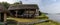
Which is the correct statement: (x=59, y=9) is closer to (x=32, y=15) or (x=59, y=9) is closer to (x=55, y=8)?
(x=55, y=8)

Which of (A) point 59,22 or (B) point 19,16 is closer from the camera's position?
(A) point 59,22

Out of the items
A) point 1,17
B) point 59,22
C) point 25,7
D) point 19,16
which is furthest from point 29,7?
point 59,22

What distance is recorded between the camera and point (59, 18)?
338cm

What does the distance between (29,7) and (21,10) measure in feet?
1.56

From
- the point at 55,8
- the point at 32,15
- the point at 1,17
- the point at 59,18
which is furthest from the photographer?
the point at 32,15

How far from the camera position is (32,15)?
250 inches

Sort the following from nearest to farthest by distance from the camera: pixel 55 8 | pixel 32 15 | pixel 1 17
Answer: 1. pixel 55 8
2. pixel 1 17
3. pixel 32 15

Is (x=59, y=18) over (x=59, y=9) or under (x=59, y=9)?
under

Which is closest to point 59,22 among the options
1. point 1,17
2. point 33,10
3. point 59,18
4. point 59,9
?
point 59,18

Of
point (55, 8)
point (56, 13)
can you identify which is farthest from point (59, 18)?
point (55, 8)

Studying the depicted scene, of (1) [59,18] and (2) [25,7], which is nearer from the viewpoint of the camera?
(1) [59,18]

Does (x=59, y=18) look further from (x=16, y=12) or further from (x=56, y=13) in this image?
(x=16, y=12)

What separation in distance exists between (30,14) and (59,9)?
3322 millimetres

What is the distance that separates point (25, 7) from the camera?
21.5 ft
